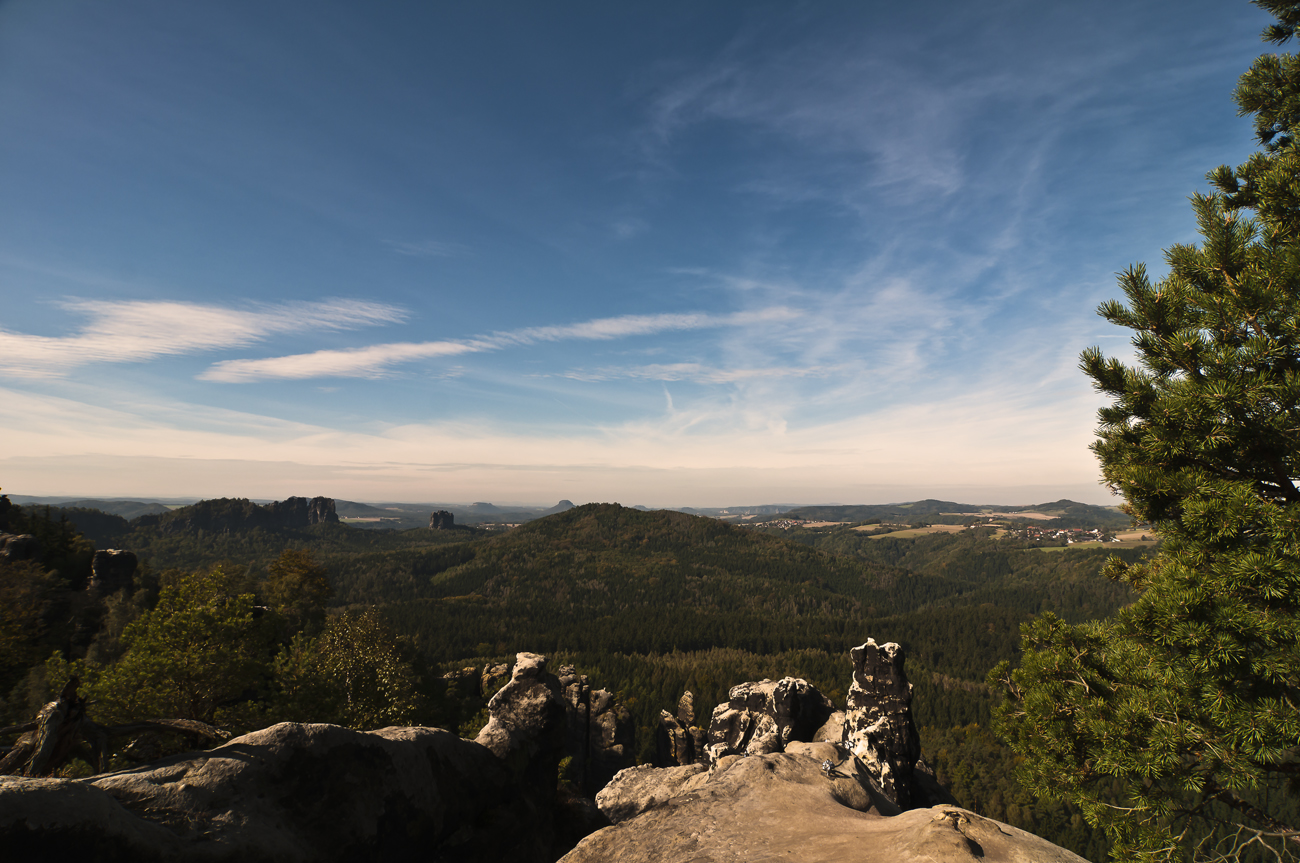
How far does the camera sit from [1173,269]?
1278 cm

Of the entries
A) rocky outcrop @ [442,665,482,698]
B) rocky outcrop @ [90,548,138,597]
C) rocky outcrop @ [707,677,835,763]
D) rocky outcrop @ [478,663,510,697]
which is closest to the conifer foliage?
rocky outcrop @ [707,677,835,763]

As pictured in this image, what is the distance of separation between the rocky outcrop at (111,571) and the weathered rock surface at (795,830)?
3115 inches

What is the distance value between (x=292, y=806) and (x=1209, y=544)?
71.0ft

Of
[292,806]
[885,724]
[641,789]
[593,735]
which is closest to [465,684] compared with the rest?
[593,735]

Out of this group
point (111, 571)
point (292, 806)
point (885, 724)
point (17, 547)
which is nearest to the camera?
point (292, 806)

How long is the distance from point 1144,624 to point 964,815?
6.19 meters

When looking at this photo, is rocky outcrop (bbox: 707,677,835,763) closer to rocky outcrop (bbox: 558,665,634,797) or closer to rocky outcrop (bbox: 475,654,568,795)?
rocky outcrop (bbox: 475,654,568,795)

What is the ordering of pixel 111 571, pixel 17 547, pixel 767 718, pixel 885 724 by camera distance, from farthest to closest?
pixel 111 571, pixel 17 547, pixel 767 718, pixel 885 724

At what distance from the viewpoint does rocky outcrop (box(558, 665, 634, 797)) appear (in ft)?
195

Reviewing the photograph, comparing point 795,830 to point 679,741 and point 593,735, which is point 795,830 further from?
point 593,735

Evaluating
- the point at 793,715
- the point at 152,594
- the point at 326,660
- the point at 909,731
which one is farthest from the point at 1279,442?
the point at 152,594

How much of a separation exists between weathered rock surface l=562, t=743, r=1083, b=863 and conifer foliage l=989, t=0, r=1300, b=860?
3.31m

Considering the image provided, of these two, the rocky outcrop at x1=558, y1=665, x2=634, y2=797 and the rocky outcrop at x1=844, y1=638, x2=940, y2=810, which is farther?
the rocky outcrop at x1=558, y1=665, x2=634, y2=797

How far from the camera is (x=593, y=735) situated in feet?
231
